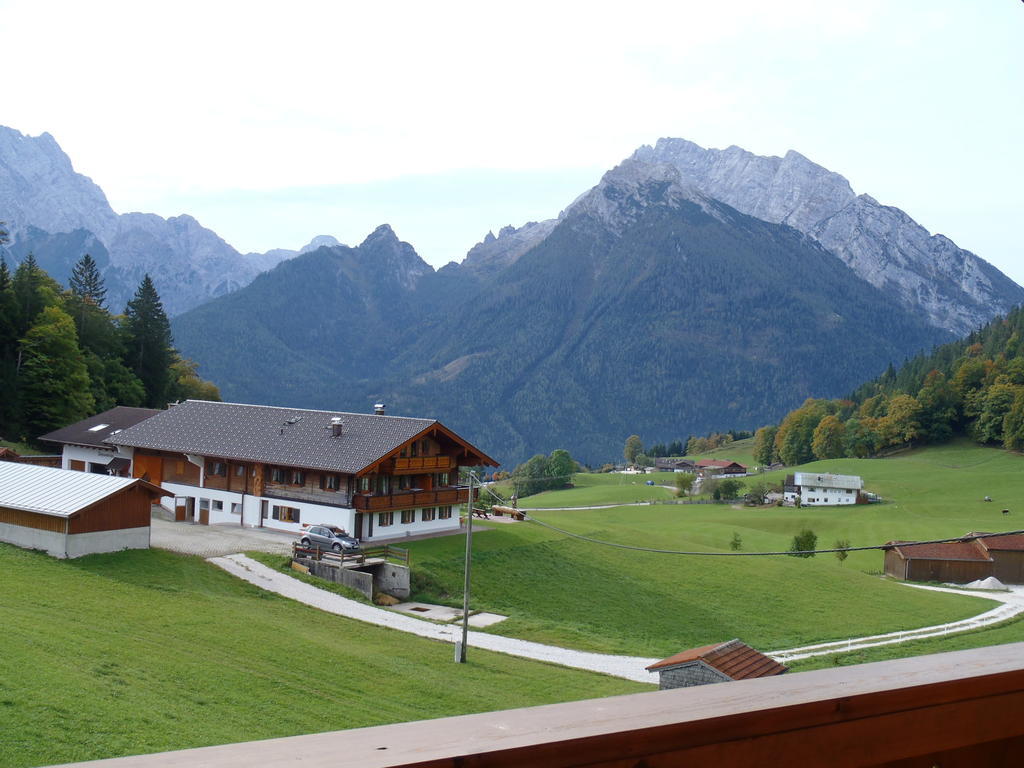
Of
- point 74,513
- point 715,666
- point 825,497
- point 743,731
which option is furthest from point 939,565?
point 743,731

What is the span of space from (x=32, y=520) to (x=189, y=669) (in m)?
15.3

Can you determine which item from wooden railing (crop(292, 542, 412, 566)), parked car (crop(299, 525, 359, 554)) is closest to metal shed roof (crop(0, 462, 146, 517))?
wooden railing (crop(292, 542, 412, 566))

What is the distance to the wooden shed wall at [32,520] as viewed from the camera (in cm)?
2845

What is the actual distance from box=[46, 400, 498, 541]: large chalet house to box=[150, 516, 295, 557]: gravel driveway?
1.34 m

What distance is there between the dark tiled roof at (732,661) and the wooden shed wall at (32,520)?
20489 millimetres

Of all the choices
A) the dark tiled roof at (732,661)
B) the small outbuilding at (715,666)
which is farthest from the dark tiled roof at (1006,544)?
the small outbuilding at (715,666)

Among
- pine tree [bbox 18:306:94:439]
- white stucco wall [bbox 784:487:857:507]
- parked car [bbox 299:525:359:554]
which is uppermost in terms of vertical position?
pine tree [bbox 18:306:94:439]

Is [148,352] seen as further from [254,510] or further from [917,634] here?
[917,634]

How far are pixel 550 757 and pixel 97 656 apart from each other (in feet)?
59.7

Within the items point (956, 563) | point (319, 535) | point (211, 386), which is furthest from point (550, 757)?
point (211, 386)

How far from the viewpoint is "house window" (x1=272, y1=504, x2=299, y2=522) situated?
39966 millimetres

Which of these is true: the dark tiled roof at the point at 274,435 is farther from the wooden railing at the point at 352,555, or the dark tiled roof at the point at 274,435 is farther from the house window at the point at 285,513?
the wooden railing at the point at 352,555

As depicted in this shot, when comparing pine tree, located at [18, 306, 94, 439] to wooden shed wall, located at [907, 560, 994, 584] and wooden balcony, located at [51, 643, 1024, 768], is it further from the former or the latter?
wooden balcony, located at [51, 643, 1024, 768]

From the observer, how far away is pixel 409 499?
4000cm
